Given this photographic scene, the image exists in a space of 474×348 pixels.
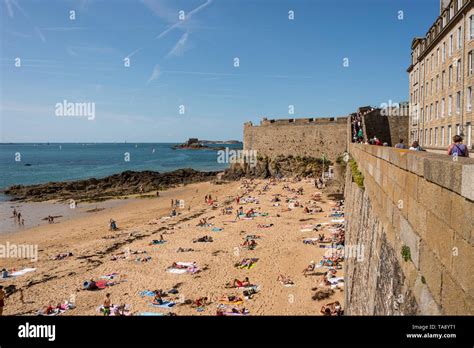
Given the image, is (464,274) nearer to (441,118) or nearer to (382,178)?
(382,178)

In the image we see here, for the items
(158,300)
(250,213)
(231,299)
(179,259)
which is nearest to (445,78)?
(250,213)

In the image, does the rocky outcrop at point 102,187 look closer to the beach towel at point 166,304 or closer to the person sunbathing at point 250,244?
the person sunbathing at point 250,244

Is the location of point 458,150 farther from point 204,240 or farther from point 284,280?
point 204,240

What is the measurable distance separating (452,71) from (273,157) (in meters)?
31.7

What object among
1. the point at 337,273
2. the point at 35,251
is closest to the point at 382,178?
Answer: the point at 337,273

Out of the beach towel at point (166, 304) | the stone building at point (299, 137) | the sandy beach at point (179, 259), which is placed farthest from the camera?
the stone building at point (299, 137)

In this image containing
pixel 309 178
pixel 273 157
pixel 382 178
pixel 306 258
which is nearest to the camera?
pixel 382 178

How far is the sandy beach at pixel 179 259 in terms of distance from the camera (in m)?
13.7

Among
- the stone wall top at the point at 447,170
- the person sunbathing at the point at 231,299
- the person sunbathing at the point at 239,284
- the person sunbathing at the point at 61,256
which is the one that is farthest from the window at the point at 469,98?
the person sunbathing at the point at 61,256

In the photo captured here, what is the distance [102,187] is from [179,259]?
34.1 metres

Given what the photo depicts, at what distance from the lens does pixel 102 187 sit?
4916 centimetres

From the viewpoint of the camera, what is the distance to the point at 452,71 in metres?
18.5

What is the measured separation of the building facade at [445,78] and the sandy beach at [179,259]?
8234 mm

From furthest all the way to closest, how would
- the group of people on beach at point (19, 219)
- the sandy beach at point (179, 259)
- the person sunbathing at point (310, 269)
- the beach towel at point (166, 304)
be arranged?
the group of people on beach at point (19, 219) → the person sunbathing at point (310, 269) → the sandy beach at point (179, 259) → the beach towel at point (166, 304)
